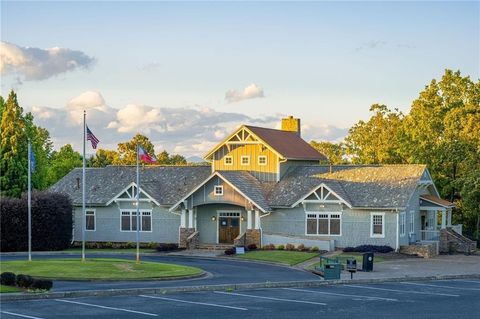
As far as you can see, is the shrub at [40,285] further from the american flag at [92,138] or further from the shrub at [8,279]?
the american flag at [92,138]

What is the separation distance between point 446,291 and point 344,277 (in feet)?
20.6

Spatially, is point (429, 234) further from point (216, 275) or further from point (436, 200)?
point (216, 275)

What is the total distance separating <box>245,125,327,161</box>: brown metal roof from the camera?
61.8 m

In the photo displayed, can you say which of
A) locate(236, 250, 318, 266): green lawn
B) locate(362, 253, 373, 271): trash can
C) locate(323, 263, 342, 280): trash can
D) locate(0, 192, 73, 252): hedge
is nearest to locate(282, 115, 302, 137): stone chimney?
locate(236, 250, 318, 266): green lawn

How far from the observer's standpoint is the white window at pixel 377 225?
5528cm

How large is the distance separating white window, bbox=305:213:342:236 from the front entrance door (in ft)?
18.2

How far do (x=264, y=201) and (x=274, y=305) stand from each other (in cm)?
2946

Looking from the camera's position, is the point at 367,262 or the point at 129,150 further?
the point at 129,150

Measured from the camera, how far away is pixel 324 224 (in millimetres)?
56906

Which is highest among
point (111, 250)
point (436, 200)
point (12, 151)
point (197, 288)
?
point (12, 151)

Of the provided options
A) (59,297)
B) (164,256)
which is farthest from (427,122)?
(59,297)

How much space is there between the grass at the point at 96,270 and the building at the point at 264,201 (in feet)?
54.2

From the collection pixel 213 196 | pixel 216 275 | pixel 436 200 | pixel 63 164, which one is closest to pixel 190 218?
pixel 213 196

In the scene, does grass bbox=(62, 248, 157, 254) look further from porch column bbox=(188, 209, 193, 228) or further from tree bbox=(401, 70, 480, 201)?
tree bbox=(401, 70, 480, 201)
